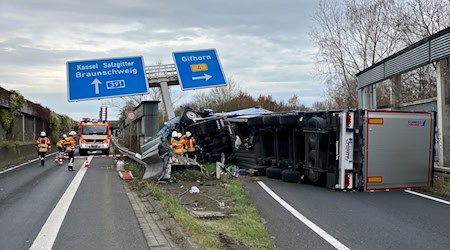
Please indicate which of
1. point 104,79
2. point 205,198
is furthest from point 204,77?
point 205,198

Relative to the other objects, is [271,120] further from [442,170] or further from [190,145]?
[190,145]

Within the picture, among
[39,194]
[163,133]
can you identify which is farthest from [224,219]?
[163,133]

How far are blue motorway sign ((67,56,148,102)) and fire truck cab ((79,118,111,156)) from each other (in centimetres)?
1479

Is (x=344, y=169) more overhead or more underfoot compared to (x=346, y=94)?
more underfoot

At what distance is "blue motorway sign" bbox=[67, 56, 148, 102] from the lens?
2361 cm

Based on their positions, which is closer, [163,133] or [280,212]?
[280,212]

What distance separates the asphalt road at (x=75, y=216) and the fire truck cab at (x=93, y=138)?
22.1 meters

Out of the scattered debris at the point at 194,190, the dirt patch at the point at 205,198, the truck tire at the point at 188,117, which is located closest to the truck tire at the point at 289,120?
the dirt patch at the point at 205,198

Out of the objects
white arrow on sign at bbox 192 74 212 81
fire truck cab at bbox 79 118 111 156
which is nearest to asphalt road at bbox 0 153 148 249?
white arrow on sign at bbox 192 74 212 81

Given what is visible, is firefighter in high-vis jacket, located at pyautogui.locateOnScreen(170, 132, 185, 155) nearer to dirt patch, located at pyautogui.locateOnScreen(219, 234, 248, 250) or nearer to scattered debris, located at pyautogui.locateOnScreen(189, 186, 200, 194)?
scattered debris, located at pyautogui.locateOnScreen(189, 186, 200, 194)

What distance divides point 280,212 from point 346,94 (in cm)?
2316

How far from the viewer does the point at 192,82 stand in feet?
80.1

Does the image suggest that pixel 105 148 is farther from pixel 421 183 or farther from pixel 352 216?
pixel 352 216

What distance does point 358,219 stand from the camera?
862 centimetres
